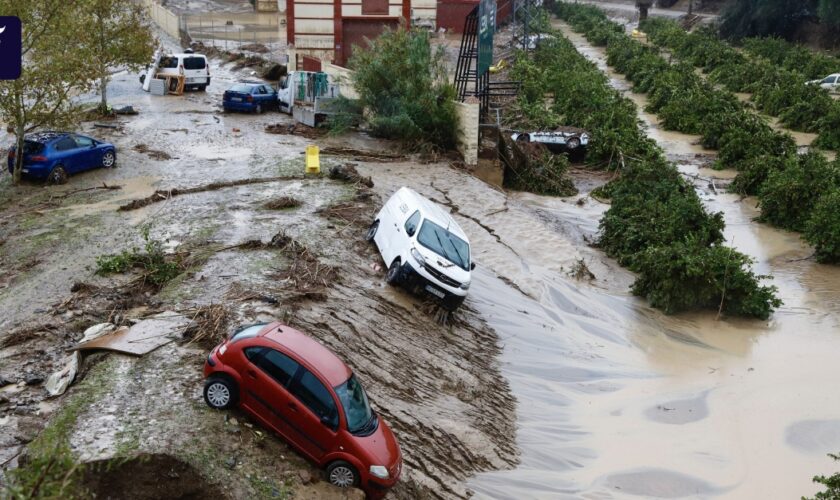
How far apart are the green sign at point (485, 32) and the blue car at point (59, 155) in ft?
42.3

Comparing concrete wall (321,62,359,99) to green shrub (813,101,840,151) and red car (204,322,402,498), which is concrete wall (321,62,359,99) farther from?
red car (204,322,402,498)

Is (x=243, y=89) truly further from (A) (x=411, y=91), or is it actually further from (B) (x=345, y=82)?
(A) (x=411, y=91)

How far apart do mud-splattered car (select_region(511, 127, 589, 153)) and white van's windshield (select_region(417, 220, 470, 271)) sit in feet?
52.8

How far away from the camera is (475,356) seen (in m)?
15.6

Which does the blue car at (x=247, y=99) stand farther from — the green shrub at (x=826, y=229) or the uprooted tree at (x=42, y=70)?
the green shrub at (x=826, y=229)

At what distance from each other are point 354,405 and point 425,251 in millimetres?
6125

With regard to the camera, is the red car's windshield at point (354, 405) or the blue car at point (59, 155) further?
the blue car at point (59, 155)

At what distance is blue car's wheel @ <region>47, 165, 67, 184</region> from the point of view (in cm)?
2202

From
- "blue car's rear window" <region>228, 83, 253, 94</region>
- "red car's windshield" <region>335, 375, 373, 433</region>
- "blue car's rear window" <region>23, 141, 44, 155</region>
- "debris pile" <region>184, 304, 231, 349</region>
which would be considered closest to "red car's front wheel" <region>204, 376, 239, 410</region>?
"red car's windshield" <region>335, 375, 373, 433</region>

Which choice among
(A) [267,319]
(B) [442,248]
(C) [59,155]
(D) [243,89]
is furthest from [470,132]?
(A) [267,319]

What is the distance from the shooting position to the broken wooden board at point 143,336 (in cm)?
1130

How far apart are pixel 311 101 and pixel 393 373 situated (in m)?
20.9

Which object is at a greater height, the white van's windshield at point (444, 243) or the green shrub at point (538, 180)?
the white van's windshield at point (444, 243)

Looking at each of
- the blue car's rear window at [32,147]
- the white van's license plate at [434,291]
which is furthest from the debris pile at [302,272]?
the blue car's rear window at [32,147]
